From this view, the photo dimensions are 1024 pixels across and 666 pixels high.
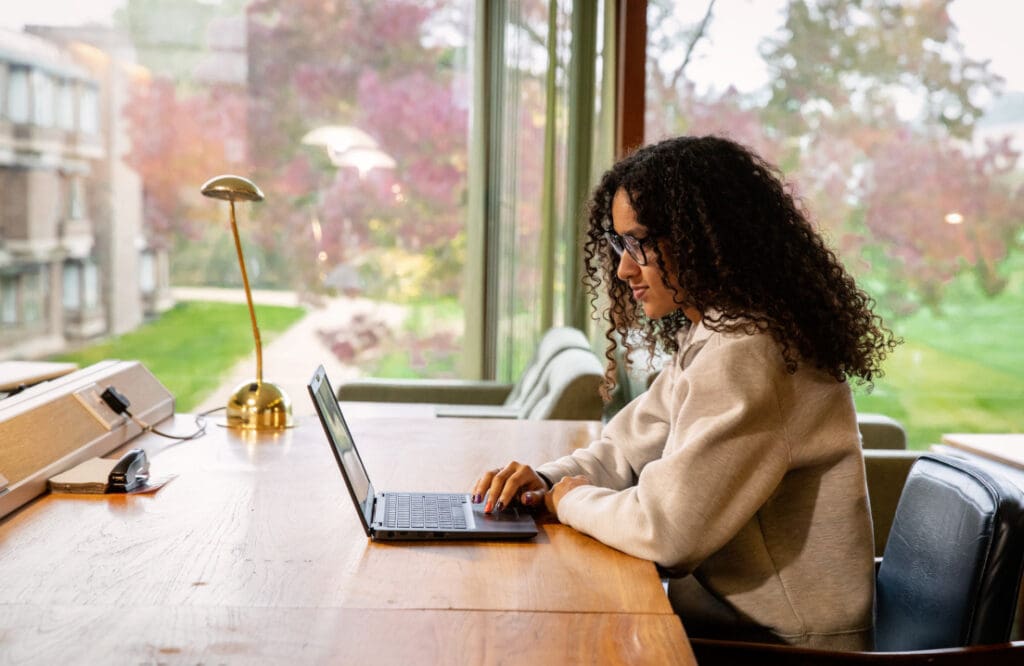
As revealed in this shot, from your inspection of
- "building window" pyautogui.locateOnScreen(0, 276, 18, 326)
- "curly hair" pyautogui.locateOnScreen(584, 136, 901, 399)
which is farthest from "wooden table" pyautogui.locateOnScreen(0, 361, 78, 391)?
"building window" pyautogui.locateOnScreen(0, 276, 18, 326)

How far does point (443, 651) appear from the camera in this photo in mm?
1028

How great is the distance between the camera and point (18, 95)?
540cm

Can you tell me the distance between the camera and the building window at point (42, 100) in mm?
5418

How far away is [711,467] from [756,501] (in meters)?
0.07

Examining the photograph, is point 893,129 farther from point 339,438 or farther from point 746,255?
point 339,438

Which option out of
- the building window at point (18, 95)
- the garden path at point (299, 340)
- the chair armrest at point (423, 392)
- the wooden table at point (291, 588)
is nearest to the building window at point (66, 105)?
the building window at point (18, 95)

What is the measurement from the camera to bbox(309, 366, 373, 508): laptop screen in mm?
1395

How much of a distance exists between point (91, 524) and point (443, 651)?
0.66m

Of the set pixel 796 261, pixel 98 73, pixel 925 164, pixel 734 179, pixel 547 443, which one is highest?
pixel 98 73

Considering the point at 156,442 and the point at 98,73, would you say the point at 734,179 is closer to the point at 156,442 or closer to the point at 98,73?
the point at 156,442

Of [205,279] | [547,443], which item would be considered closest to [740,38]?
[205,279]

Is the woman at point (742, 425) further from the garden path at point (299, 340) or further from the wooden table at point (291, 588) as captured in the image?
the garden path at point (299, 340)

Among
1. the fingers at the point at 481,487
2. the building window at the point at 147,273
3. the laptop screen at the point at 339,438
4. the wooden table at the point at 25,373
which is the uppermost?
the building window at the point at 147,273

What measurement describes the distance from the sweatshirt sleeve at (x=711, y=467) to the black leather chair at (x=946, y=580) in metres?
0.13
